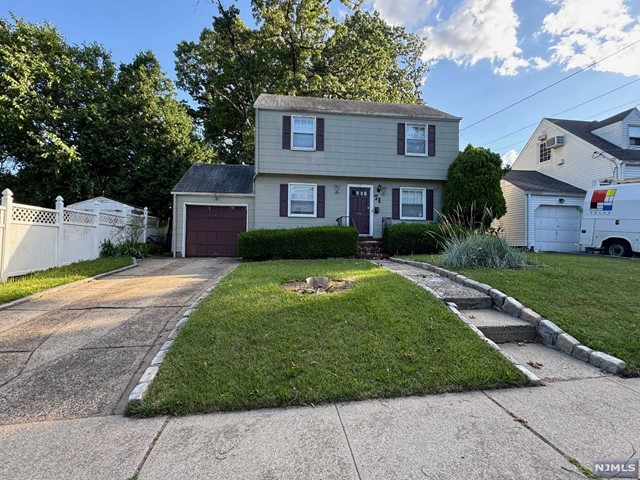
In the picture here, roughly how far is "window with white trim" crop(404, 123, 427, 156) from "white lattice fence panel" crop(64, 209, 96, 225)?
11282 mm

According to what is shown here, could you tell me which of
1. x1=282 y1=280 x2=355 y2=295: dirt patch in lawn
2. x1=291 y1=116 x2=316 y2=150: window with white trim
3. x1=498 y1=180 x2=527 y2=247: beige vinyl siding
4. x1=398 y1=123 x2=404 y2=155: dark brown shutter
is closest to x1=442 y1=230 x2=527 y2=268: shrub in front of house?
x1=282 y1=280 x2=355 y2=295: dirt patch in lawn

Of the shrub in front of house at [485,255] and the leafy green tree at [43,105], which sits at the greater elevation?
the leafy green tree at [43,105]

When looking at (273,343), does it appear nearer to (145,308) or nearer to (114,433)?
(114,433)

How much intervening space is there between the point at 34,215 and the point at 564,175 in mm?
21442

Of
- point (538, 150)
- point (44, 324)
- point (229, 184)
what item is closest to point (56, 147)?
point (229, 184)

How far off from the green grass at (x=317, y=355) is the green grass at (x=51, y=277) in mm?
3698

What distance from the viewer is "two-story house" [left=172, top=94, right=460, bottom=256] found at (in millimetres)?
12016

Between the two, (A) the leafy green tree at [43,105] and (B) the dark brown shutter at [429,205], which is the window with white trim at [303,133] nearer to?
(B) the dark brown shutter at [429,205]

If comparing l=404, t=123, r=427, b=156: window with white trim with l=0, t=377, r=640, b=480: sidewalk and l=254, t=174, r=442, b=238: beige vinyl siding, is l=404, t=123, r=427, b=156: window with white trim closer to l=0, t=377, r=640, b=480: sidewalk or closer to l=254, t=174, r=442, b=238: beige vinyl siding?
l=254, t=174, r=442, b=238: beige vinyl siding

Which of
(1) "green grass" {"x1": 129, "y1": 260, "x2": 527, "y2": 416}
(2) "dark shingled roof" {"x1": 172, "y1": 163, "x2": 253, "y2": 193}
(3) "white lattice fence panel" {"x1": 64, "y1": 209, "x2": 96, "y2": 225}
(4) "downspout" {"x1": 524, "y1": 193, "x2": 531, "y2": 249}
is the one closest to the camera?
(1) "green grass" {"x1": 129, "y1": 260, "x2": 527, "y2": 416}

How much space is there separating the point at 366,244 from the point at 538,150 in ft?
46.3

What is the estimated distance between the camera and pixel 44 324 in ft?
14.1

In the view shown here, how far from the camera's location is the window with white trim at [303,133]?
12.1m

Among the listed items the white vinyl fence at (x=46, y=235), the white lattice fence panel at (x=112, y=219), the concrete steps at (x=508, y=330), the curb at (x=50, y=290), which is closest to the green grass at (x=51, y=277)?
the curb at (x=50, y=290)
